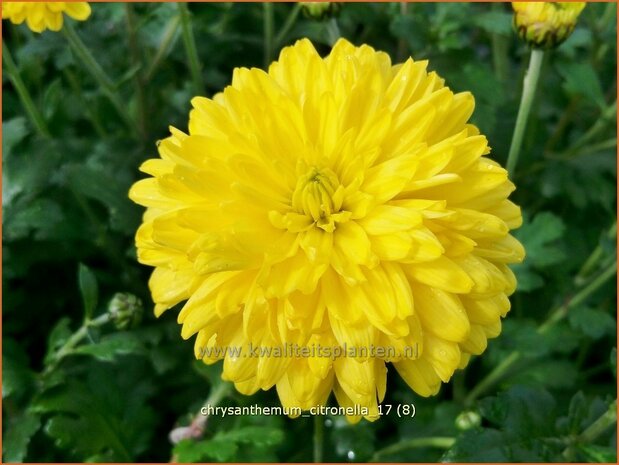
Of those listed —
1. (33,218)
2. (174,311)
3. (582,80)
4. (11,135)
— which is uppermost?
(582,80)

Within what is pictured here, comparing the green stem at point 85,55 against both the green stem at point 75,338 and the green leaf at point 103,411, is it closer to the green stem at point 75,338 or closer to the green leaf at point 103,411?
the green stem at point 75,338

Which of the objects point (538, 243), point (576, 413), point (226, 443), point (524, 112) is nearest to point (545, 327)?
point (538, 243)

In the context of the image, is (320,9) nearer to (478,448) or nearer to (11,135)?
(11,135)

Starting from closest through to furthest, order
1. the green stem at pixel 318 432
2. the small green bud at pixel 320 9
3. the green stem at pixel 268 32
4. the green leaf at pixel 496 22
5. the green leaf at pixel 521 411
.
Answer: the green stem at pixel 318 432
the green leaf at pixel 521 411
the small green bud at pixel 320 9
the green leaf at pixel 496 22
the green stem at pixel 268 32

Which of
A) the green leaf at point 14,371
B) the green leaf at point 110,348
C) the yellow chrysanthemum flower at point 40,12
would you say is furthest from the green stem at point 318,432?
the yellow chrysanthemum flower at point 40,12

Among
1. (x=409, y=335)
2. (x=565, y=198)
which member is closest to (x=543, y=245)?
(x=565, y=198)

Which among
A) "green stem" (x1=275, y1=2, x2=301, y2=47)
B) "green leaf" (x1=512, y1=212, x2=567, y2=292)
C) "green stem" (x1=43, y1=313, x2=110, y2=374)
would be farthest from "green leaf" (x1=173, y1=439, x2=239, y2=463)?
"green stem" (x1=275, y1=2, x2=301, y2=47)
